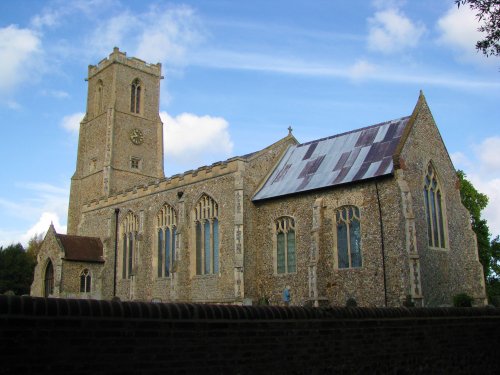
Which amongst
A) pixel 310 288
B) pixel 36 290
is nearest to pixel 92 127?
pixel 36 290

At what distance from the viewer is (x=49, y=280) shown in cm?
3325

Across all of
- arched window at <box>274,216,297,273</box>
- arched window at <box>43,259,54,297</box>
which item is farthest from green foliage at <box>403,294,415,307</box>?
arched window at <box>43,259,54,297</box>

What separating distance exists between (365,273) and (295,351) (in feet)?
47.4

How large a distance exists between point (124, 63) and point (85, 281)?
67.0 ft

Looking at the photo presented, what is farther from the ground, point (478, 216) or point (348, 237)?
point (478, 216)

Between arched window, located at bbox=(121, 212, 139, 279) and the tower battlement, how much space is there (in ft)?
57.1

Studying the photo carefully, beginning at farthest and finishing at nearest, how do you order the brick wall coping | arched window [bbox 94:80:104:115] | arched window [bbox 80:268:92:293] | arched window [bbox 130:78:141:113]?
1. arched window [bbox 94:80:104:115]
2. arched window [bbox 130:78:141:113]
3. arched window [bbox 80:268:92:293]
4. the brick wall coping

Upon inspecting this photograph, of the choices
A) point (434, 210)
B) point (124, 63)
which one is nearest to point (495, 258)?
point (434, 210)

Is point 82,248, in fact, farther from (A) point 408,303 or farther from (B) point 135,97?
(A) point 408,303

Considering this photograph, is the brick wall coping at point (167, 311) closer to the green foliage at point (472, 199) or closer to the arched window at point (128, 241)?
the arched window at point (128, 241)

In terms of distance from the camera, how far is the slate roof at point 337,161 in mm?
21938

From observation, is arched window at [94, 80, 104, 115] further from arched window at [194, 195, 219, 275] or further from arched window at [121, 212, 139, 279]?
arched window at [194, 195, 219, 275]

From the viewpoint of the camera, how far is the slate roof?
21938mm

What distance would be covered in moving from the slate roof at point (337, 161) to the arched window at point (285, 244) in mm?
1423
